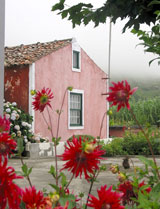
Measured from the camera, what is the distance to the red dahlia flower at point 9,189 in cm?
84

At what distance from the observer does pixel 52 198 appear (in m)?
0.95

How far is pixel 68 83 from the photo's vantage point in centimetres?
1474

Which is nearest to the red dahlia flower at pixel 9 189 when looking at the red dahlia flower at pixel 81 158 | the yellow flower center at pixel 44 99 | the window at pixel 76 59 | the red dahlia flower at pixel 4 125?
the red dahlia flower at pixel 81 158

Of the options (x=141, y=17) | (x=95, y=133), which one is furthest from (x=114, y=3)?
(x=95, y=133)

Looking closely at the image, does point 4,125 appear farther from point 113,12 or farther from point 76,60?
point 76,60

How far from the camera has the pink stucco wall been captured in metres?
13.5

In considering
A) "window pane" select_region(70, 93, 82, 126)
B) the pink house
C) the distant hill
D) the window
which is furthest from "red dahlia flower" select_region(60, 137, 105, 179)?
the distant hill

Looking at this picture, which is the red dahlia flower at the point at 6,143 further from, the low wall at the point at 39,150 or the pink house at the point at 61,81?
the pink house at the point at 61,81

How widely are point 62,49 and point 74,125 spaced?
10.8 ft

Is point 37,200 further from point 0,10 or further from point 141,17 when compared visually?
point 141,17

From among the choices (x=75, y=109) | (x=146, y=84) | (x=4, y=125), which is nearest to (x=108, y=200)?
(x=4, y=125)

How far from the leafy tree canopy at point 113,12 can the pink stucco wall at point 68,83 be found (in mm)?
7680

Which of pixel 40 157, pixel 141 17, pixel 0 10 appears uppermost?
pixel 141 17

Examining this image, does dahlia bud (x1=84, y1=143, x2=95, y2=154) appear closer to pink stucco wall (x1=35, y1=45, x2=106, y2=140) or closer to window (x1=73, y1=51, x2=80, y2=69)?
pink stucco wall (x1=35, y1=45, x2=106, y2=140)
